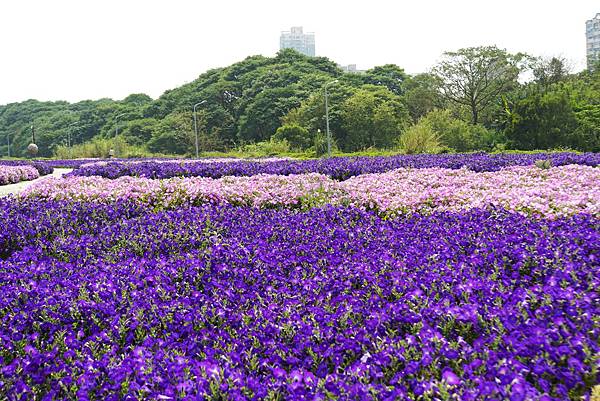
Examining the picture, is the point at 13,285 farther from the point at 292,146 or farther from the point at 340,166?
the point at 292,146

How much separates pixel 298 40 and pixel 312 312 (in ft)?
647

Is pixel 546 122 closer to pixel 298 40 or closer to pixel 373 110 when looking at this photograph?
pixel 373 110

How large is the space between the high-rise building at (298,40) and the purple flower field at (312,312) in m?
193

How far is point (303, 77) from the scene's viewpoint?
195 feet

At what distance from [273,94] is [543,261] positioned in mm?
54082

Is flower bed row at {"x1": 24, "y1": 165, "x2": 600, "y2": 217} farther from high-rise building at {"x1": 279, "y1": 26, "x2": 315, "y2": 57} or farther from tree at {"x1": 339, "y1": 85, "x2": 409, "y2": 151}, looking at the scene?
high-rise building at {"x1": 279, "y1": 26, "x2": 315, "y2": 57}

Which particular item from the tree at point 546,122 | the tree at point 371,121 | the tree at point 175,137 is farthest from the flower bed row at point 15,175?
the tree at point 175,137

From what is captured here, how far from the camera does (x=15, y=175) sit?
1878 centimetres

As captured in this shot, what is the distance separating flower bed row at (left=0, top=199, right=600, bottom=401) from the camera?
2096mm

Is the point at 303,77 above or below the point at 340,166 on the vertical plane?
above

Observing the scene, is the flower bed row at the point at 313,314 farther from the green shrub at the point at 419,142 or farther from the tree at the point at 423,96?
the tree at the point at 423,96

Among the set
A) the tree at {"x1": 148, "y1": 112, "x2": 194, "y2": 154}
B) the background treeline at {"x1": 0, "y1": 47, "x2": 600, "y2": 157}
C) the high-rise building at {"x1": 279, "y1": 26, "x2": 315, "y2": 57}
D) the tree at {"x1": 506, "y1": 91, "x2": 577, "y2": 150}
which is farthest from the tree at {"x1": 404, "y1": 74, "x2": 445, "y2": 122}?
the high-rise building at {"x1": 279, "y1": 26, "x2": 315, "y2": 57}

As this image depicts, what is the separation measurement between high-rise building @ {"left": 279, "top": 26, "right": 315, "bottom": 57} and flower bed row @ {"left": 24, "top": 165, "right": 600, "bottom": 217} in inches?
7429

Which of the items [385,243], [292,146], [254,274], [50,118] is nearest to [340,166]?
[385,243]
